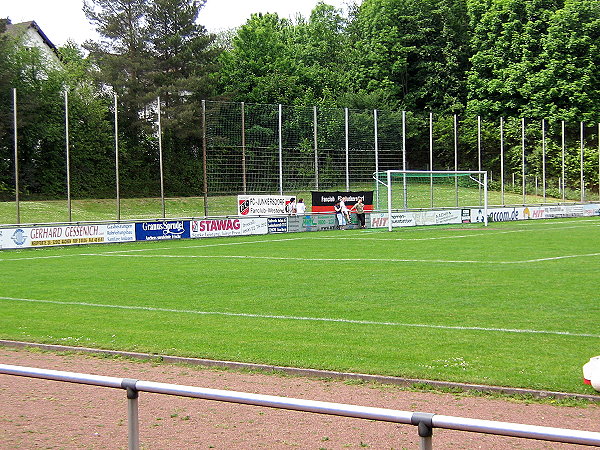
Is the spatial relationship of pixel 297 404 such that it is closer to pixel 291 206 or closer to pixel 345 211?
pixel 291 206

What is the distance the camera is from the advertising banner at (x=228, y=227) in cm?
3794

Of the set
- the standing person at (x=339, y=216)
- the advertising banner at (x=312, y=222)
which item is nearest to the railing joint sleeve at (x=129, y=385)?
the advertising banner at (x=312, y=222)

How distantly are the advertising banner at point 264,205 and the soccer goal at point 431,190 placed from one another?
235 inches

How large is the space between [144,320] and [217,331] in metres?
1.90

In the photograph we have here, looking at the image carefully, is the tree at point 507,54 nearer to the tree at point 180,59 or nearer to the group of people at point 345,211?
the tree at point 180,59

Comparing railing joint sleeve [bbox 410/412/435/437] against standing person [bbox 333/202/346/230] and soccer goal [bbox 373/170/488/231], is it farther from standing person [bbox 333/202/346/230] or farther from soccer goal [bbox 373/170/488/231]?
soccer goal [bbox 373/170/488/231]

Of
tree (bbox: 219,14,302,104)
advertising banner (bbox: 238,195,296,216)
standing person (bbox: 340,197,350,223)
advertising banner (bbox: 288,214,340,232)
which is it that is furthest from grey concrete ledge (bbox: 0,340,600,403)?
tree (bbox: 219,14,302,104)

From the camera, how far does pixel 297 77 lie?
2655 inches

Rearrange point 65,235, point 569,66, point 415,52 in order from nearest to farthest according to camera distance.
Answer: point 65,235 < point 569,66 < point 415,52

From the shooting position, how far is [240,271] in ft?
72.4

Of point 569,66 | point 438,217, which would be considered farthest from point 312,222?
point 569,66

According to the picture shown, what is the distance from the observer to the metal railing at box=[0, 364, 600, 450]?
3197mm

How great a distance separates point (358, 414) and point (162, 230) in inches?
1332

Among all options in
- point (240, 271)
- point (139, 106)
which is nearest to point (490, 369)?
point (240, 271)
